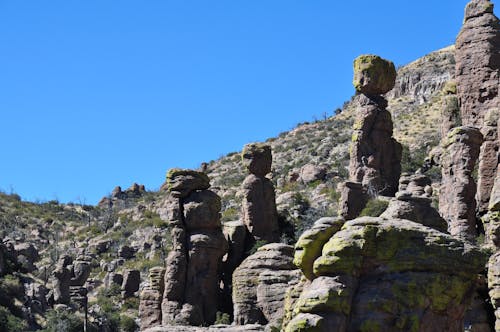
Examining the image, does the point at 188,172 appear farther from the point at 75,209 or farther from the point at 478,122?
the point at 75,209

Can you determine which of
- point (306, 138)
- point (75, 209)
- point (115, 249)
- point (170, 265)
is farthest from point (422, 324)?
point (75, 209)

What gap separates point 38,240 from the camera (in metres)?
97.6

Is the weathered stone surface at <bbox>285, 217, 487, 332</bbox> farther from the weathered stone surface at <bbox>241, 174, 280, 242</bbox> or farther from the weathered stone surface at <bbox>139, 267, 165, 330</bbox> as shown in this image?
the weathered stone surface at <bbox>241, 174, 280, 242</bbox>

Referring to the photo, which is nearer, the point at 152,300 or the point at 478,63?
the point at 152,300

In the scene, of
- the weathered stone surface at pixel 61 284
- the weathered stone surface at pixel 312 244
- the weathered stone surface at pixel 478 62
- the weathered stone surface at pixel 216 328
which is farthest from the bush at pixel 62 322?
the weathered stone surface at pixel 312 244

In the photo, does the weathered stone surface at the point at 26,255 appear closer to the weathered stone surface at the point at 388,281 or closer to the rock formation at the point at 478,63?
the rock formation at the point at 478,63

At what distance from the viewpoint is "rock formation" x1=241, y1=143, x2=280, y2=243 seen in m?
57.3

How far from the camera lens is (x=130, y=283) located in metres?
70.6

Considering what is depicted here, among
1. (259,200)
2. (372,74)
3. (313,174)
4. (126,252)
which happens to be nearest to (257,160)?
(259,200)

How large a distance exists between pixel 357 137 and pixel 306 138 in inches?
2146

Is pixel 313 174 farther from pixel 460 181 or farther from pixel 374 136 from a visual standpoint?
pixel 460 181

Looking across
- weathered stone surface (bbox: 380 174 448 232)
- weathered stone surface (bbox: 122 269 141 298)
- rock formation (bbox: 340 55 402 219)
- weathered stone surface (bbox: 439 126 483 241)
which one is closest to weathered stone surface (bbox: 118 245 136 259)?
weathered stone surface (bbox: 122 269 141 298)

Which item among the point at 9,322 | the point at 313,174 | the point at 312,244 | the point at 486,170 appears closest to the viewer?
the point at 312,244

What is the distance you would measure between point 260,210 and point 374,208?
857 cm
